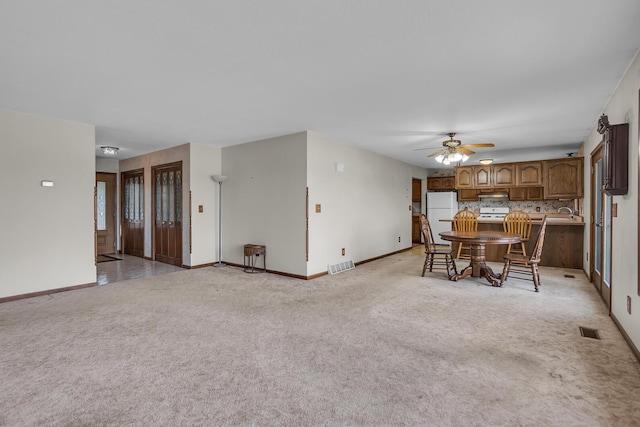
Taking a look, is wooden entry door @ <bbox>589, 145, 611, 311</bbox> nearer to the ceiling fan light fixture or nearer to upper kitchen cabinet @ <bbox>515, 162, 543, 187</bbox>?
upper kitchen cabinet @ <bbox>515, 162, 543, 187</bbox>

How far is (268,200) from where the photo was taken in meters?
5.35

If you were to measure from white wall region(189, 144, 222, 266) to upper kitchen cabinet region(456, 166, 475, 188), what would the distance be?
5197mm

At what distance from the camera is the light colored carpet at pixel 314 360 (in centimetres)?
172

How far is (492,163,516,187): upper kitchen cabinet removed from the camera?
21.6 feet

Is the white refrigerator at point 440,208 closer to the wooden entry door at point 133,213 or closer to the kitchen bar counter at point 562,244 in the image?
the kitchen bar counter at point 562,244

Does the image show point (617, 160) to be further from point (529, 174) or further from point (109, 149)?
point (109, 149)

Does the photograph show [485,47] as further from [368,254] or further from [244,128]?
[368,254]

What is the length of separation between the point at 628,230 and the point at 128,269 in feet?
22.1

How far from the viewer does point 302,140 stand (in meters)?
4.86

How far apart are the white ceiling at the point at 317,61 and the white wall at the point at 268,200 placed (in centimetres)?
75

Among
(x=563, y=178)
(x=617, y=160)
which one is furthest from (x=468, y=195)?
(x=617, y=160)

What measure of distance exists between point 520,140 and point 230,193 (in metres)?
5.28

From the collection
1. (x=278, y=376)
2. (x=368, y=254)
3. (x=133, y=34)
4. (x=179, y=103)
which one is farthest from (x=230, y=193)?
(x=278, y=376)

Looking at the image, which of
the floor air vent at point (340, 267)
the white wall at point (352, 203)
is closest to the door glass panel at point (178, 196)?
the white wall at point (352, 203)
